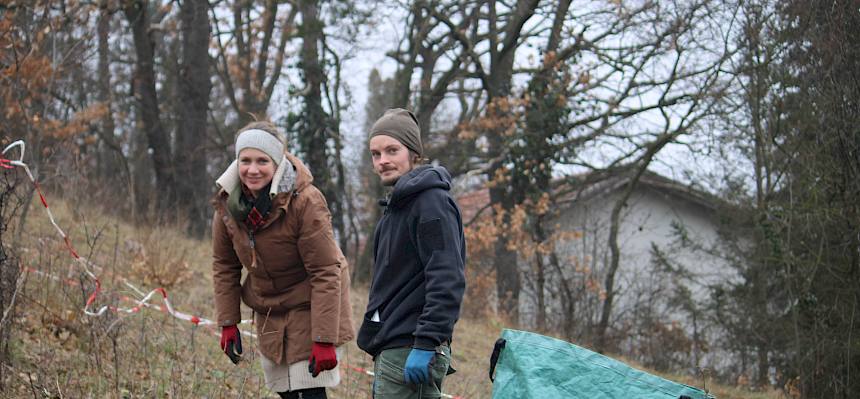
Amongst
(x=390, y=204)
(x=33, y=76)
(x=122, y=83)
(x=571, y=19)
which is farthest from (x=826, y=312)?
(x=122, y=83)

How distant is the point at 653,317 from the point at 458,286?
49.6ft

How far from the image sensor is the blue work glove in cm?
308

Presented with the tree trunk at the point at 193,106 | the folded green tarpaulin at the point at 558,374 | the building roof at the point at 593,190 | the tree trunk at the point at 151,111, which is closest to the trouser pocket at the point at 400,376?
the folded green tarpaulin at the point at 558,374

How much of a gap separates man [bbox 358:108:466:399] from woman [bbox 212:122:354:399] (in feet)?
1.45

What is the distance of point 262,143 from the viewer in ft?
13.0

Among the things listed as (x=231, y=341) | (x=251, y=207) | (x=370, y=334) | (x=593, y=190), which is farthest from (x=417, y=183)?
(x=593, y=190)

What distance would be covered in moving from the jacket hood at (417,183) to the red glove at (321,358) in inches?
32.3

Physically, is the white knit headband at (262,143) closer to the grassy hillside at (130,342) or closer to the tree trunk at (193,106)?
the grassy hillside at (130,342)

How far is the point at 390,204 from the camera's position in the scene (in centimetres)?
341

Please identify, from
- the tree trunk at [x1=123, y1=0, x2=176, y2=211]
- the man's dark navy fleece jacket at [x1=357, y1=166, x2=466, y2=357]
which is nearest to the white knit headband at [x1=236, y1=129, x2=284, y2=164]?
the man's dark navy fleece jacket at [x1=357, y1=166, x2=466, y2=357]

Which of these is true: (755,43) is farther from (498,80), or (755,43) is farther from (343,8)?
(343,8)

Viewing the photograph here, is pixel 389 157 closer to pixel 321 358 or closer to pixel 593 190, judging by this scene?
pixel 321 358

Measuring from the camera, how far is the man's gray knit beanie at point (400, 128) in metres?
3.48

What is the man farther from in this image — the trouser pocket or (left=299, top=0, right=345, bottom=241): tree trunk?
(left=299, top=0, right=345, bottom=241): tree trunk
